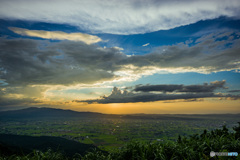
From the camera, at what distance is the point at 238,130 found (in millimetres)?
13961

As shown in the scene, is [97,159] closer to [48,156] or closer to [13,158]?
[48,156]

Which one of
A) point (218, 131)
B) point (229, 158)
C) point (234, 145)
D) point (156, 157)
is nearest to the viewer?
point (229, 158)

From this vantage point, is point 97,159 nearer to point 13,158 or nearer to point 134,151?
point 134,151

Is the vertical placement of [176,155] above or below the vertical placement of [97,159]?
above

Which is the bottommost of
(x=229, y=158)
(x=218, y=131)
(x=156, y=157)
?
(x=218, y=131)

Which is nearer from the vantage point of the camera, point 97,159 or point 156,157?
point 156,157

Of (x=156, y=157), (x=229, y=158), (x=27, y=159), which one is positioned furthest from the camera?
(x=27, y=159)

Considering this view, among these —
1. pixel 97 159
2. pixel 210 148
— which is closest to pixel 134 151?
pixel 97 159

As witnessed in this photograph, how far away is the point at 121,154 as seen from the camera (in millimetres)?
7617

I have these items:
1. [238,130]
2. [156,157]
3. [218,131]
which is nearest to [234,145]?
[156,157]

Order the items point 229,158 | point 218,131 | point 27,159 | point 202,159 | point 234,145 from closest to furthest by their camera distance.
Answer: point 229,158 → point 202,159 → point 27,159 → point 234,145 → point 218,131

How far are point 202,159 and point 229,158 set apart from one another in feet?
3.06

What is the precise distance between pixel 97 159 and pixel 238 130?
14.8m

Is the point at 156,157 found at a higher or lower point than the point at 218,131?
higher
